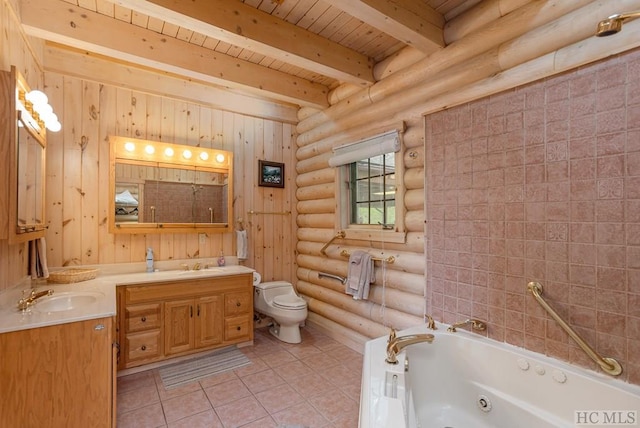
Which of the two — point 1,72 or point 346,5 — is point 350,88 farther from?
point 1,72

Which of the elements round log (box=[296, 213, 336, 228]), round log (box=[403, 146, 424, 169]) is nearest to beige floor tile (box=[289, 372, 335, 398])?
round log (box=[296, 213, 336, 228])

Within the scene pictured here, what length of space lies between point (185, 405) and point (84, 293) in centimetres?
112

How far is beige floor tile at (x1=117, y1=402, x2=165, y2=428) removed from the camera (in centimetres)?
208

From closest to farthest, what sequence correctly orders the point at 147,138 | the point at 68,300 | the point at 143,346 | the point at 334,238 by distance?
the point at 68,300, the point at 143,346, the point at 147,138, the point at 334,238

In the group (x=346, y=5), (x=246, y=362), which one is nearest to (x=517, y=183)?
(x=346, y=5)

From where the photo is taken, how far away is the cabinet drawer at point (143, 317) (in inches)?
106

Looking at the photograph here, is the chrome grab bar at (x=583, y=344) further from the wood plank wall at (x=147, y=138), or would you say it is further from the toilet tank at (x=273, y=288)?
the wood plank wall at (x=147, y=138)

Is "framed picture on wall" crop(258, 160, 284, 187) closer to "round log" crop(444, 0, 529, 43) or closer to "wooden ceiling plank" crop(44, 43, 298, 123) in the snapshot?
"wooden ceiling plank" crop(44, 43, 298, 123)

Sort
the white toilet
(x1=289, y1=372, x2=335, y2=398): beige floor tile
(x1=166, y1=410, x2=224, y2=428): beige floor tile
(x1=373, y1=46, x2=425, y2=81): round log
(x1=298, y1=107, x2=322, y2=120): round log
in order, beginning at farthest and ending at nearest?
(x1=298, y1=107, x2=322, y2=120): round log, the white toilet, (x1=373, y1=46, x2=425, y2=81): round log, (x1=289, y1=372, x2=335, y2=398): beige floor tile, (x1=166, y1=410, x2=224, y2=428): beige floor tile

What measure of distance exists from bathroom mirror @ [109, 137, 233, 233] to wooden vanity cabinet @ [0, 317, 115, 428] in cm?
153

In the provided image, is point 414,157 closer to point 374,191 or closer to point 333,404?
point 374,191

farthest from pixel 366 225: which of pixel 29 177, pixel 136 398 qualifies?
pixel 29 177

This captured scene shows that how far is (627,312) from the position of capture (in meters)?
1.54

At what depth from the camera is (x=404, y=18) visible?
2.12 m
